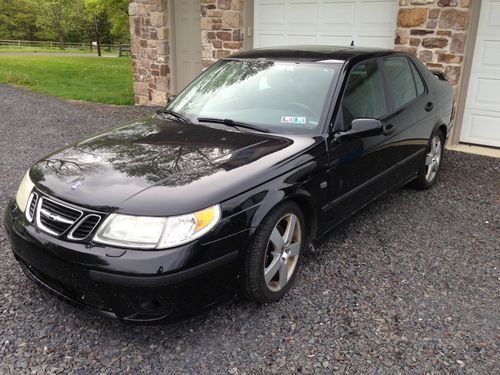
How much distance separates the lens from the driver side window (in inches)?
147

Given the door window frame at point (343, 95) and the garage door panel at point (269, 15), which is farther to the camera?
the garage door panel at point (269, 15)

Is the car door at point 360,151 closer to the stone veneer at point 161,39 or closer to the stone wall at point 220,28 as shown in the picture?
the stone wall at point 220,28

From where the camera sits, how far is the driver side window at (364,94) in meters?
3.73

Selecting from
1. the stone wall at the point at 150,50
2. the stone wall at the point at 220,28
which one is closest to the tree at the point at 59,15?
the stone wall at the point at 150,50

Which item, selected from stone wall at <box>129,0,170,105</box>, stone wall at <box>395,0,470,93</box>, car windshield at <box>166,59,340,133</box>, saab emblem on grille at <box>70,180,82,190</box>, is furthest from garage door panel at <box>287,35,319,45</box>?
saab emblem on grille at <box>70,180,82,190</box>

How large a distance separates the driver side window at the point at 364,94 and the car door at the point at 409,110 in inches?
7.0

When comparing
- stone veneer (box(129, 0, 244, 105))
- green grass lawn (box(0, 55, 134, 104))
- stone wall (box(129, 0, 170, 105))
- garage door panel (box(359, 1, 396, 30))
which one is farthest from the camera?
green grass lawn (box(0, 55, 134, 104))

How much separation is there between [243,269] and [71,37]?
2331 inches

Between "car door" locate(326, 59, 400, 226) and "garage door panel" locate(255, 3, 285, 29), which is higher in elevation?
"garage door panel" locate(255, 3, 285, 29)

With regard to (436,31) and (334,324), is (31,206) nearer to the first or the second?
(334,324)

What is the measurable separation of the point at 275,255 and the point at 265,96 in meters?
1.40

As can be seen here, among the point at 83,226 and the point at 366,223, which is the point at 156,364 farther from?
the point at 366,223

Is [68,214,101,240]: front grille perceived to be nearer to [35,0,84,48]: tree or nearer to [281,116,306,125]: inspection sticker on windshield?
[281,116,306,125]: inspection sticker on windshield

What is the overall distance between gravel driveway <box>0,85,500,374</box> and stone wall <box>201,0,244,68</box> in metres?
5.90
